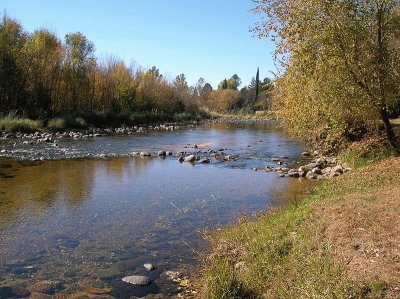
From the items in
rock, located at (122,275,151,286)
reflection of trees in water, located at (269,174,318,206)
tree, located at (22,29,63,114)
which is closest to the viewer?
rock, located at (122,275,151,286)

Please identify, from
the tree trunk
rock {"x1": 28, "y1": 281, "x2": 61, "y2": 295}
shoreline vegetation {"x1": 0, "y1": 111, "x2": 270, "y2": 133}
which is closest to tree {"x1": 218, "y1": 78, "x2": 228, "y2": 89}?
shoreline vegetation {"x1": 0, "y1": 111, "x2": 270, "y2": 133}

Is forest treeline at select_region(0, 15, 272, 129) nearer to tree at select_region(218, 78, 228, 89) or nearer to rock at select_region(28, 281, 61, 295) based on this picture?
rock at select_region(28, 281, 61, 295)

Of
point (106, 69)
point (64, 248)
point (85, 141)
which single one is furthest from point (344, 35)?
point (106, 69)

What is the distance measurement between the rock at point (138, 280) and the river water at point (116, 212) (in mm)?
112

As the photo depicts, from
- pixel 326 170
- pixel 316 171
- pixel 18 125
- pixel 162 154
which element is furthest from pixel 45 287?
pixel 18 125

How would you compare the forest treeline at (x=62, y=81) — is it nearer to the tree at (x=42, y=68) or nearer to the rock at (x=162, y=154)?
the tree at (x=42, y=68)

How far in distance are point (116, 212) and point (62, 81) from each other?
3586 centimetres

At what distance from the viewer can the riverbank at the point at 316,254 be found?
538 centimetres

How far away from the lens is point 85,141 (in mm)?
30172

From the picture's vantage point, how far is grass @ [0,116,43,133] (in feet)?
102

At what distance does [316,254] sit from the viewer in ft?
20.8

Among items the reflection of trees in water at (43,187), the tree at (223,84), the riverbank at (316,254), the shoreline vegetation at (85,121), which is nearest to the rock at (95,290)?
the riverbank at (316,254)

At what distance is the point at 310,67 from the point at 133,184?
325 inches

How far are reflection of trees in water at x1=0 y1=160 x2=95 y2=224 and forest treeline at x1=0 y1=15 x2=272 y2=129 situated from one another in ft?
42.8
